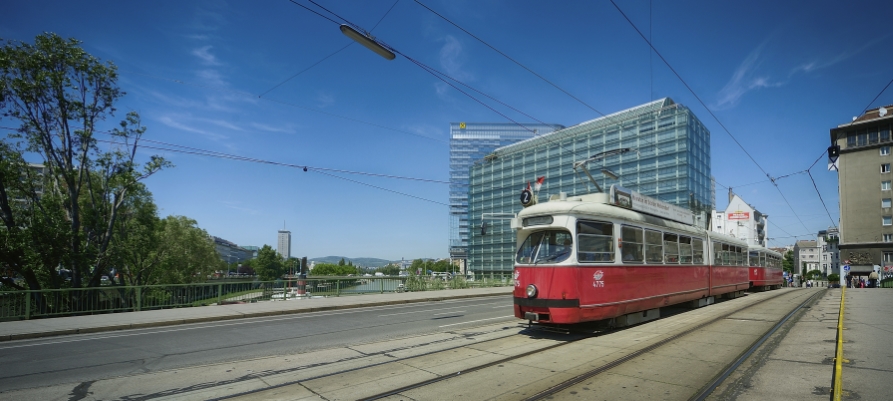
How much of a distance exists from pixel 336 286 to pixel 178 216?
1422 inches

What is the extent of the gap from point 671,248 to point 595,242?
428cm

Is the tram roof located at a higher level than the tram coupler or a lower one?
higher

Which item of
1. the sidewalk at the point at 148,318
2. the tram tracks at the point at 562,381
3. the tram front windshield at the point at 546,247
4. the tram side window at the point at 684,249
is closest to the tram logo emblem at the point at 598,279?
the tram front windshield at the point at 546,247

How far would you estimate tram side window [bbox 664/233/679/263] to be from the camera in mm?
12023

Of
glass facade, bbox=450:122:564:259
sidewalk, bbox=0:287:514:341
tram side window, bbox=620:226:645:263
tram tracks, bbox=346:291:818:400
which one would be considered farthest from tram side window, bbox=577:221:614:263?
glass facade, bbox=450:122:564:259

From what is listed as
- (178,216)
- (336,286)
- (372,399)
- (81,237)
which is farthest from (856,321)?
(178,216)

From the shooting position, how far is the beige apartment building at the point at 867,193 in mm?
58594

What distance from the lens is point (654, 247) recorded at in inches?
448

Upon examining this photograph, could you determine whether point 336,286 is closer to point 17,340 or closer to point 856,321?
point 17,340

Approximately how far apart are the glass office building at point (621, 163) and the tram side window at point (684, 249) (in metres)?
31.6

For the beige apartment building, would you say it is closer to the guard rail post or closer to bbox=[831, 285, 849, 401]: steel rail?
bbox=[831, 285, 849, 401]: steel rail

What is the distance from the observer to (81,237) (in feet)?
71.5

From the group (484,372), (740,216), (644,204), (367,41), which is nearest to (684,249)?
(644,204)

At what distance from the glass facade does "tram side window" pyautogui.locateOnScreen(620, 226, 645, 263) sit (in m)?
120
